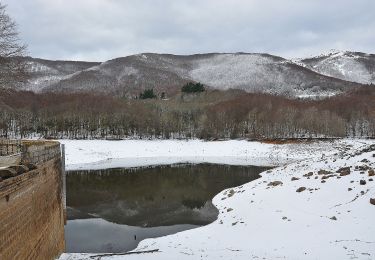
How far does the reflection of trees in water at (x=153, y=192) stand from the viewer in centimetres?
2652

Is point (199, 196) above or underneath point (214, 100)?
underneath

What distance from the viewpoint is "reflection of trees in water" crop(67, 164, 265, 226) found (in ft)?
87.0

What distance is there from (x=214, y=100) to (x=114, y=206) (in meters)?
119

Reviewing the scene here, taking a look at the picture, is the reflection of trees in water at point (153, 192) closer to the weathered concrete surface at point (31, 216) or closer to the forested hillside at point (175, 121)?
the weathered concrete surface at point (31, 216)

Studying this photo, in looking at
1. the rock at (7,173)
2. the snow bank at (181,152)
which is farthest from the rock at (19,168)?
the snow bank at (181,152)

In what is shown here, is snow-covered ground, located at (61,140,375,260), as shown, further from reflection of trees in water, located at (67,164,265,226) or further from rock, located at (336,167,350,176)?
reflection of trees in water, located at (67,164,265,226)

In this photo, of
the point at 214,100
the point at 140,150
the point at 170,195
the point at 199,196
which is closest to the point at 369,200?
the point at 199,196

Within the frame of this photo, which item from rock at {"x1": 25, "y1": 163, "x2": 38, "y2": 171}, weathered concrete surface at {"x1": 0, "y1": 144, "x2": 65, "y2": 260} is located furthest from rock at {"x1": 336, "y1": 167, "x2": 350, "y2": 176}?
rock at {"x1": 25, "y1": 163, "x2": 38, "y2": 171}

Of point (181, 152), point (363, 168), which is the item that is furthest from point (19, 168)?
point (181, 152)

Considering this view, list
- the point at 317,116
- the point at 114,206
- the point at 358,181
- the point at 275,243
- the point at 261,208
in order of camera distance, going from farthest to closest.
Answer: the point at 317,116, the point at 114,206, the point at 261,208, the point at 358,181, the point at 275,243

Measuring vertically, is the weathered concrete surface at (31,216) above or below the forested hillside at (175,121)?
below

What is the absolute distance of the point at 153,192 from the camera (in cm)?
3556

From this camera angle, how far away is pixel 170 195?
3403 cm

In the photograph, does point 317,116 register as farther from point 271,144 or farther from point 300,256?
point 300,256
